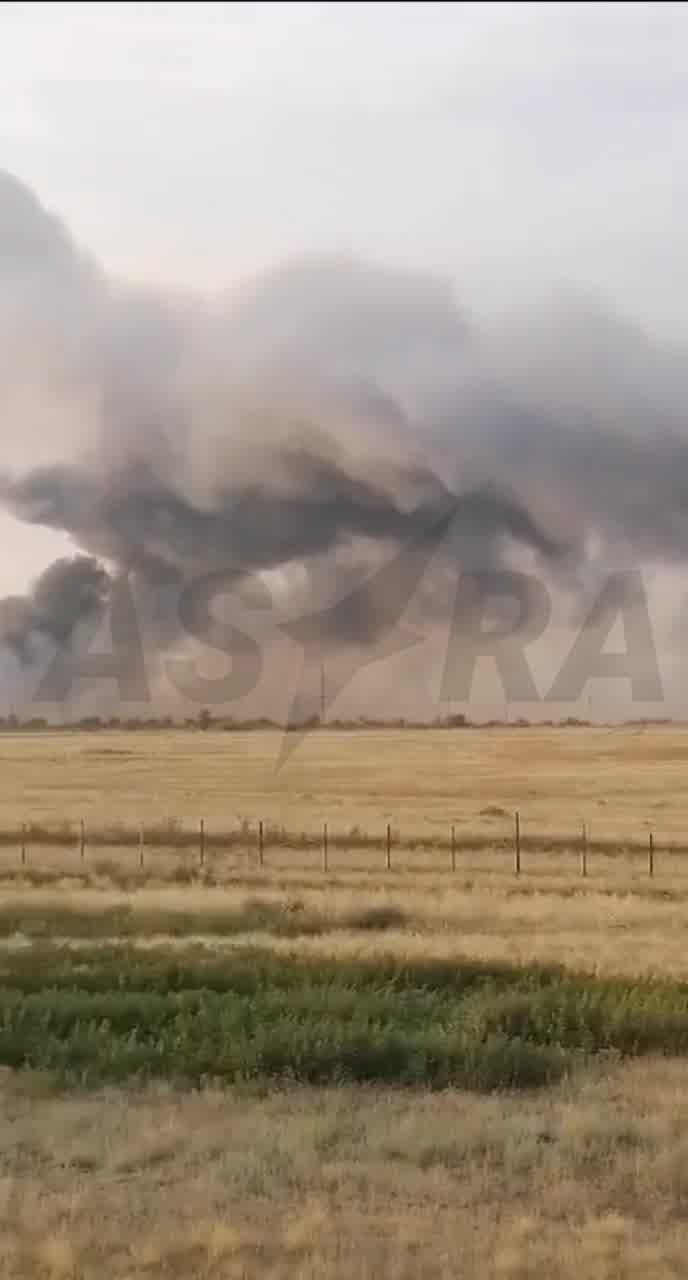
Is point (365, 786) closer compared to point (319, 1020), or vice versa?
point (319, 1020)

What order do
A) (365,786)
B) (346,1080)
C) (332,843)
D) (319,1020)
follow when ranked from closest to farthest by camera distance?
(346,1080)
(319,1020)
(332,843)
(365,786)

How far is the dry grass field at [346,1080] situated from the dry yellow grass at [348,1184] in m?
0.03

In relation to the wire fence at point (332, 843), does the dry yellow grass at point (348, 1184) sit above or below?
above

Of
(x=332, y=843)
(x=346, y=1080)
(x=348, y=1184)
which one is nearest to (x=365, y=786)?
(x=332, y=843)

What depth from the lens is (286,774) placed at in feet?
340

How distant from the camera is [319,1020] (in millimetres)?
17484

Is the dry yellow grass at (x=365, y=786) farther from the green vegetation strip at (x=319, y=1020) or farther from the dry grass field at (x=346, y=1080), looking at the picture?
the green vegetation strip at (x=319, y=1020)

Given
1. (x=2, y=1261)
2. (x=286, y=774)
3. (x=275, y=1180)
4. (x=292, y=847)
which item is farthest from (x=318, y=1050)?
(x=286, y=774)

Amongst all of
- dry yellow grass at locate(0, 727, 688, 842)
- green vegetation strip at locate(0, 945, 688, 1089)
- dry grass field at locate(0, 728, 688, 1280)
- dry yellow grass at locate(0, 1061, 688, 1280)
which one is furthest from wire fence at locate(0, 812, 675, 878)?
dry yellow grass at locate(0, 1061, 688, 1280)

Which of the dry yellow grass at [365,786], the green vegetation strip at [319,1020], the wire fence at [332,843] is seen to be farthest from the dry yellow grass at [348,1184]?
the dry yellow grass at [365,786]

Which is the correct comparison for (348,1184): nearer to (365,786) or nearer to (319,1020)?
(319,1020)

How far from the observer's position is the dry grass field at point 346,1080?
10.1 metres

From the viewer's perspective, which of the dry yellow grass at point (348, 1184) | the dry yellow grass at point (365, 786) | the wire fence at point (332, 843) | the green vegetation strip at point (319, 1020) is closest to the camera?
the dry yellow grass at point (348, 1184)

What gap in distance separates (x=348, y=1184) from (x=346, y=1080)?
3.81 m
